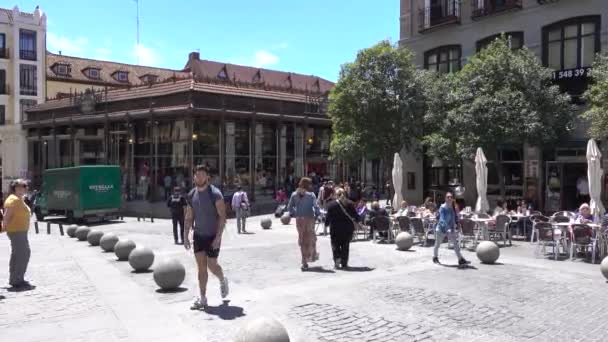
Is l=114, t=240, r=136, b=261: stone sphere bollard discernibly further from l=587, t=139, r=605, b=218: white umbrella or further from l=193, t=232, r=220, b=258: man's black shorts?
l=587, t=139, r=605, b=218: white umbrella

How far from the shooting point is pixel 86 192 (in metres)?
26.5

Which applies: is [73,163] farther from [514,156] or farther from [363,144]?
[514,156]

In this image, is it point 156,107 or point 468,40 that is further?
point 156,107

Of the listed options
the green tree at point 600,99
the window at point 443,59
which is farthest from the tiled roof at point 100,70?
the green tree at point 600,99

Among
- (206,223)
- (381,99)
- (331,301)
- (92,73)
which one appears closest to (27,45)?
(92,73)

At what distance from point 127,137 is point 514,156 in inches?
882

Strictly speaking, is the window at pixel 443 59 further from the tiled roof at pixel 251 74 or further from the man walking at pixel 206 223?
the tiled roof at pixel 251 74

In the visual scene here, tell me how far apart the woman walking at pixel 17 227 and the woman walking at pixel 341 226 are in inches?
223

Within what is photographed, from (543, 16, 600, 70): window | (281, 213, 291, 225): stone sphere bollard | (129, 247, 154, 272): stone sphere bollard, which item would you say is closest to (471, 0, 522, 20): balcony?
(543, 16, 600, 70): window

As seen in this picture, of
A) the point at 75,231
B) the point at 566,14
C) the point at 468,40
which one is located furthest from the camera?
the point at 468,40

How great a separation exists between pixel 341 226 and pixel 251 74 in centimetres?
5690

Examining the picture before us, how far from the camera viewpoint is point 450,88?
72.0 ft

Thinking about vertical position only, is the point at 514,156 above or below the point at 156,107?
below

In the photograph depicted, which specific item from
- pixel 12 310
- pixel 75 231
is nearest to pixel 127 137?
pixel 75 231
